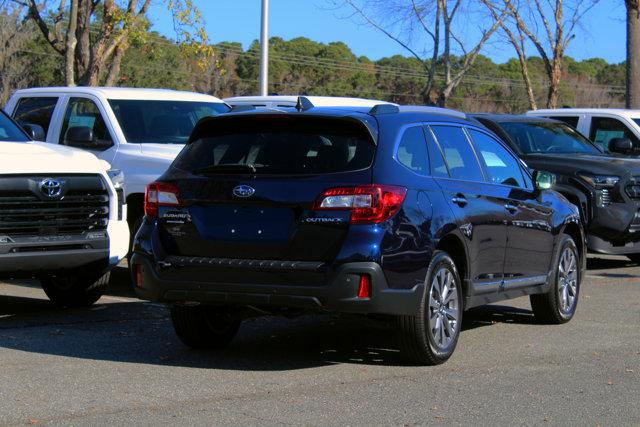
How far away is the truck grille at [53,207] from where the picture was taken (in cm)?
888

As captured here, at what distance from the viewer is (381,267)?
22.5ft

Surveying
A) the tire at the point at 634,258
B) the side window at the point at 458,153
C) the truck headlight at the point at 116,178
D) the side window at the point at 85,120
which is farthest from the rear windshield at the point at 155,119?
the tire at the point at 634,258

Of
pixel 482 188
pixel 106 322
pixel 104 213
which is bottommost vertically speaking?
pixel 106 322

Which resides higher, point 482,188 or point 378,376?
point 482,188

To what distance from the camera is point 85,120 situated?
12062 millimetres

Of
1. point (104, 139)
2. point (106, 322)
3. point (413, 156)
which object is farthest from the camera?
point (104, 139)

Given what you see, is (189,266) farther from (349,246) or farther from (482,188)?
(482,188)

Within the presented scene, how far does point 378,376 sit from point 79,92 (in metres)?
6.41

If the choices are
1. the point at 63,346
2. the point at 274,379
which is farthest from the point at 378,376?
the point at 63,346

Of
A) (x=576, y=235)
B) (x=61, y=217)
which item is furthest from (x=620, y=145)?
(x=61, y=217)

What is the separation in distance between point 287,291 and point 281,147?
100 centimetres

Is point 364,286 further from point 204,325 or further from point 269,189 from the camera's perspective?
point 204,325

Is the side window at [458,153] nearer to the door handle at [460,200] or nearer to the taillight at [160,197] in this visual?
the door handle at [460,200]

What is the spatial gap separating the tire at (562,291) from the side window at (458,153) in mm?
1475
